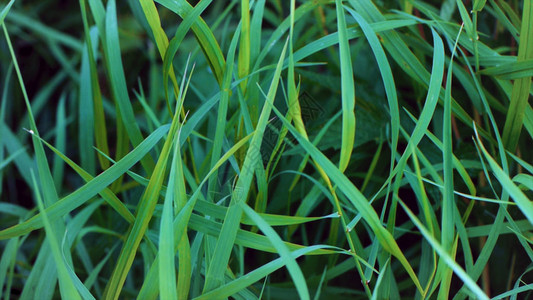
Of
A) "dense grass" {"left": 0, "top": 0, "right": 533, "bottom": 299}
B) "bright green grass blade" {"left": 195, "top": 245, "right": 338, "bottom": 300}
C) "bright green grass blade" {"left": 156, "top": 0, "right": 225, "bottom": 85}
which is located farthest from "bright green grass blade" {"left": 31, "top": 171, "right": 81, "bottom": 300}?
"bright green grass blade" {"left": 156, "top": 0, "right": 225, "bottom": 85}

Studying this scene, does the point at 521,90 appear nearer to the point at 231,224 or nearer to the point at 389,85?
the point at 389,85

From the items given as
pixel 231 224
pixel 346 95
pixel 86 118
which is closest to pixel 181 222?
pixel 231 224

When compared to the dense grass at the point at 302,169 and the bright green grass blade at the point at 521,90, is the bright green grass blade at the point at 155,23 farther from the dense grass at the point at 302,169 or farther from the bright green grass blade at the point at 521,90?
the bright green grass blade at the point at 521,90

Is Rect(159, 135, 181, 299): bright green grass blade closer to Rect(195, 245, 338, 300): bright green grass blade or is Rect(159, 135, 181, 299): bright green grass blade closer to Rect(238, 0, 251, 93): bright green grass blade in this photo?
Rect(195, 245, 338, 300): bright green grass blade

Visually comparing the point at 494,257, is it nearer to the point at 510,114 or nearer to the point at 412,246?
the point at 412,246

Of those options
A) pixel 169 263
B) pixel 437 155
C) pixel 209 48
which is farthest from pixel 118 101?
pixel 437 155

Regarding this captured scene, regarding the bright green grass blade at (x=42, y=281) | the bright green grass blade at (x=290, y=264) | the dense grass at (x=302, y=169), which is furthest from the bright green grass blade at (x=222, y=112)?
the bright green grass blade at (x=42, y=281)

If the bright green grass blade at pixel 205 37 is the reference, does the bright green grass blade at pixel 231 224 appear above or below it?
below
